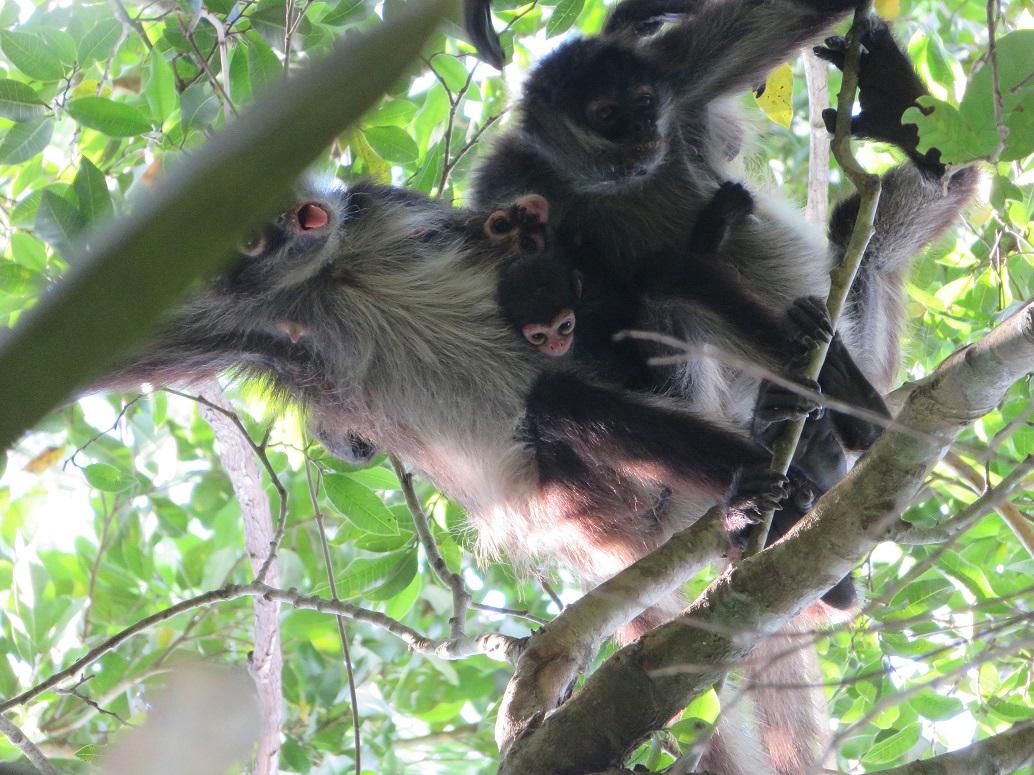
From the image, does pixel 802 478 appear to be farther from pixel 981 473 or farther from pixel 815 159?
pixel 815 159

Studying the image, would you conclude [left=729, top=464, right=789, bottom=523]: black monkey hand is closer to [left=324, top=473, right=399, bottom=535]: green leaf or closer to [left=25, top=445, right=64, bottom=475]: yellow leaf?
[left=324, top=473, right=399, bottom=535]: green leaf

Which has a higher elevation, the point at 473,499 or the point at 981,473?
the point at 473,499

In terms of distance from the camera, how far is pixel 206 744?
1.19m

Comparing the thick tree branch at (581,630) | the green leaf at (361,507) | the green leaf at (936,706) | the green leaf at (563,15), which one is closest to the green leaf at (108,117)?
the green leaf at (361,507)

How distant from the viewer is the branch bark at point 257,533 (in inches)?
153

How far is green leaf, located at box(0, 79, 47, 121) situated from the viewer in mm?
3664

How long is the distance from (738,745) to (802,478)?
0.84 metres

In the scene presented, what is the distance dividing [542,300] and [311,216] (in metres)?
0.87

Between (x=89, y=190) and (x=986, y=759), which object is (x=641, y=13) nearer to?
(x=89, y=190)

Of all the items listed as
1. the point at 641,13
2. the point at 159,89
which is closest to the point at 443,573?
the point at 159,89

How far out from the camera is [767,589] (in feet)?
7.35

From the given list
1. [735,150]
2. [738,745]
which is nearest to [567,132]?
[735,150]

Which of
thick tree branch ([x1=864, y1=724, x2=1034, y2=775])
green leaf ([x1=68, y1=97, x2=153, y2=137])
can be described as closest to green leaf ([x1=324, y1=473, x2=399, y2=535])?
green leaf ([x1=68, y1=97, x2=153, y2=137])

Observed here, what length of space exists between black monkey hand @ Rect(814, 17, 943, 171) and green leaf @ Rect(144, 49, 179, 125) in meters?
2.28
